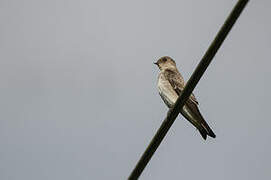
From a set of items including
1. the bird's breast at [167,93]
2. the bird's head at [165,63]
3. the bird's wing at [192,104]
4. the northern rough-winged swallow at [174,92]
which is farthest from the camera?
the bird's head at [165,63]

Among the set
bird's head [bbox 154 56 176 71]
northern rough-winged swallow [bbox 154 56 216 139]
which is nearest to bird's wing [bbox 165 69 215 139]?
northern rough-winged swallow [bbox 154 56 216 139]

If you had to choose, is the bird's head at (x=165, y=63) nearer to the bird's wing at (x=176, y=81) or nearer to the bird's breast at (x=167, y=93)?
the bird's wing at (x=176, y=81)

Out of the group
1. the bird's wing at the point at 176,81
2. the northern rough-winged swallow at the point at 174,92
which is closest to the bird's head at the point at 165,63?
the northern rough-winged swallow at the point at 174,92

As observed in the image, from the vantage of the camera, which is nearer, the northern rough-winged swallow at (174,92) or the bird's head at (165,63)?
the northern rough-winged swallow at (174,92)

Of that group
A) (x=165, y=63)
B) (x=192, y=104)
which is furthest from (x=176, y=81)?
(x=165, y=63)

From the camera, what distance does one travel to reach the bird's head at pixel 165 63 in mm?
13738

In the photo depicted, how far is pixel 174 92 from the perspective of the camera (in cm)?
1163

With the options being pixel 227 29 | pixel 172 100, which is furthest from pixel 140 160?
pixel 172 100

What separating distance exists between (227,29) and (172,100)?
7035 mm

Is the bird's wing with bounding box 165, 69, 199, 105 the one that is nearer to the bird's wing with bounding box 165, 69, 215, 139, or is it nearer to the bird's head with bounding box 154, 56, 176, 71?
the bird's wing with bounding box 165, 69, 215, 139

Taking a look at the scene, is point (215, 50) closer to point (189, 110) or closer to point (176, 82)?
point (189, 110)

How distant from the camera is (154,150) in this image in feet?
17.0

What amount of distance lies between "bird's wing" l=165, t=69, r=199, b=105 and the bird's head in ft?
A: 2.60

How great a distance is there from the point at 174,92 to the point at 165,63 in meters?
2.45
